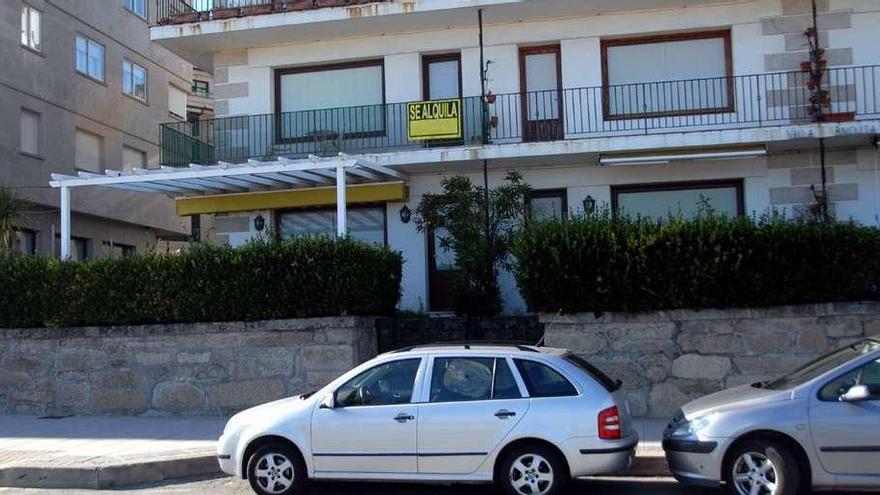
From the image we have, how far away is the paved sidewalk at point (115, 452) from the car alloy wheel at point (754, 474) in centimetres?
159

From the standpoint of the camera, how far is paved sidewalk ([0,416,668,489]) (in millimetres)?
9250

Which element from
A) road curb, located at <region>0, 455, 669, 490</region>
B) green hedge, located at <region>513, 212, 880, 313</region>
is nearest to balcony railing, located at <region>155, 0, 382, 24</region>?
green hedge, located at <region>513, 212, 880, 313</region>

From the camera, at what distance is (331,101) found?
→ 56.6ft

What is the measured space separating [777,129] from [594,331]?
17.7 feet

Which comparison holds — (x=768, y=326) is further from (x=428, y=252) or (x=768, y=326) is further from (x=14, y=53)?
(x=14, y=53)

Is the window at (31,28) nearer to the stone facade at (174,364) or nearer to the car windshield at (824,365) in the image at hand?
the stone facade at (174,364)

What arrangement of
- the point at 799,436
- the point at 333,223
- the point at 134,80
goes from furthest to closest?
the point at 134,80, the point at 333,223, the point at 799,436

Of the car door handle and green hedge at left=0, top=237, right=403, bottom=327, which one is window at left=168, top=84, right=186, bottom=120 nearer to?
green hedge at left=0, top=237, right=403, bottom=327

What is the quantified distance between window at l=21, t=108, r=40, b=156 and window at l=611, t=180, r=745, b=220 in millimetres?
14747

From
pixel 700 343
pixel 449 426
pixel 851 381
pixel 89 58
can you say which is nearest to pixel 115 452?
pixel 449 426

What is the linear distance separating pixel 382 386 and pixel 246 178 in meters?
8.50

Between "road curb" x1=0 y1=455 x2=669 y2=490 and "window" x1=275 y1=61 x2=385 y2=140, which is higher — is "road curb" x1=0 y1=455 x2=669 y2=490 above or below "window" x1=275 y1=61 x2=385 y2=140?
below

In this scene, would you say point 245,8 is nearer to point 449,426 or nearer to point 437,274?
point 437,274

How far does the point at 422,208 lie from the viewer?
49.9ft
